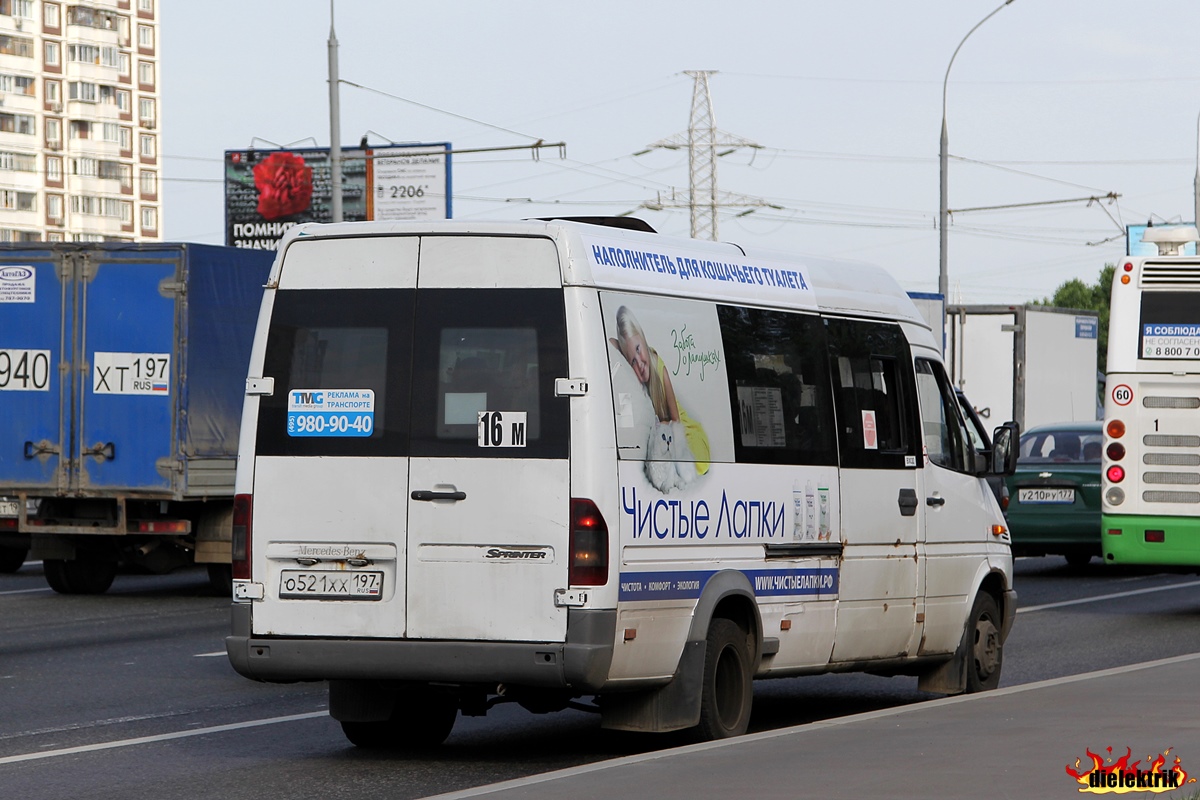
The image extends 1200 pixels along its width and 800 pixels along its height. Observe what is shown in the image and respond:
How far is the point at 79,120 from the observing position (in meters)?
143

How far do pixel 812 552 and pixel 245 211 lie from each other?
160 ft

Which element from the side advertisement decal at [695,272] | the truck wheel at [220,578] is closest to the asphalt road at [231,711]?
the truck wheel at [220,578]

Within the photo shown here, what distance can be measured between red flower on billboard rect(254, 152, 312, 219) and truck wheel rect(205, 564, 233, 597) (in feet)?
125

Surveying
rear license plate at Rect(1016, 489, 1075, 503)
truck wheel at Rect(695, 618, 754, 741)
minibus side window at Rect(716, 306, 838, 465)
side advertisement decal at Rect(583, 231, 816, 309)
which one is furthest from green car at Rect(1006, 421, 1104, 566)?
truck wheel at Rect(695, 618, 754, 741)

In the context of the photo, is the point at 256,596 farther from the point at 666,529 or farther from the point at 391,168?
the point at 391,168

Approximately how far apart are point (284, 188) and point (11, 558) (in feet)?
114

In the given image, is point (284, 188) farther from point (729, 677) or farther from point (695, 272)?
point (729, 677)

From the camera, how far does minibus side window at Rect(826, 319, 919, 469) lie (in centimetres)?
1019

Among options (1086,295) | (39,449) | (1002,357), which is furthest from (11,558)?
(1086,295)

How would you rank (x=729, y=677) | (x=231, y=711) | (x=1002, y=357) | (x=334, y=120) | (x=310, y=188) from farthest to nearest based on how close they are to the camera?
1. (x=310, y=188)
2. (x=334, y=120)
3. (x=1002, y=357)
4. (x=231, y=711)
5. (x=729, y=677)

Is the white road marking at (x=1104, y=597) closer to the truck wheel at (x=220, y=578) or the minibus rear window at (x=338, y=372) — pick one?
the truck wheel at (x=220, y=578)

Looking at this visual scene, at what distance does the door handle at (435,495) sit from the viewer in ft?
27.5

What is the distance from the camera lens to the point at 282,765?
8984 mm

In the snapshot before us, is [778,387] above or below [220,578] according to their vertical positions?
above
